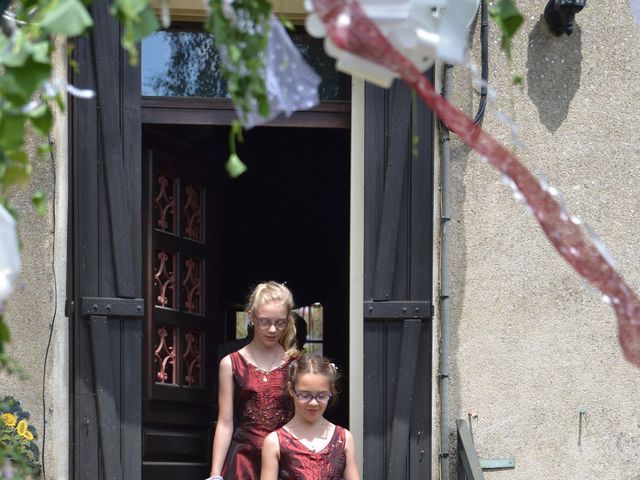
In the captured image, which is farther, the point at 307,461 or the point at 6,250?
the point at 307,461

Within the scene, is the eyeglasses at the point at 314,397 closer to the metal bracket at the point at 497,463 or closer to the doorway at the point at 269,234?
the metal bracket at the point at 497,463

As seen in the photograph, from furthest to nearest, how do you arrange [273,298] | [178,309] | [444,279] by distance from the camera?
1. [178,309]
2. [444,279]
3. [273,298]

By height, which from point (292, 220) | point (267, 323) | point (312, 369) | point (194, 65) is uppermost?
point (194, 65)

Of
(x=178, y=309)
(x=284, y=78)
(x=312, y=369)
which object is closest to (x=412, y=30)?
(x=284, y=78)

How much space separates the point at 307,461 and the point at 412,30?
8.76 feet

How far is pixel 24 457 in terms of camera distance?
5.82 metres

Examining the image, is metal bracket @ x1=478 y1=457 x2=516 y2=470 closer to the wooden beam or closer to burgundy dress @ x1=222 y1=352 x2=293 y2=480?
the wooden beam

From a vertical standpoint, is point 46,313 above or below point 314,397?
above

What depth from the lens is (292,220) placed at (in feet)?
30.6

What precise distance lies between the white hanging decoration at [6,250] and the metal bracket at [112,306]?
258 centimetres

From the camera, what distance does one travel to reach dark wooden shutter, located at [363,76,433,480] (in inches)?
240

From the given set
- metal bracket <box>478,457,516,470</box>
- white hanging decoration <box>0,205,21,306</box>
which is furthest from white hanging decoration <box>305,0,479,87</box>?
metal bracket <box>478,457,516,470</box>

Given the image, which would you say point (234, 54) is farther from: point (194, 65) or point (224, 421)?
point (194, 65)

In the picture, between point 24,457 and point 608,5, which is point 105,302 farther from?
point 608,5
